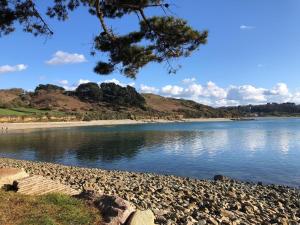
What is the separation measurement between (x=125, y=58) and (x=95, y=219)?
8147 mm

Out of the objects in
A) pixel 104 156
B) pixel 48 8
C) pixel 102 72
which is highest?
pixel 48 8

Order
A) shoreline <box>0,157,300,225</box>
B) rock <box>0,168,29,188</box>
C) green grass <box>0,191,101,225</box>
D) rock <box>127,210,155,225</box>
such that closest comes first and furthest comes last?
green grass <box>0,191,101,225</box>
rock <box>127,210,155,225</box>
shoreline <box>0,157,300,225</box>
rock <box>0,168,29,188</box>

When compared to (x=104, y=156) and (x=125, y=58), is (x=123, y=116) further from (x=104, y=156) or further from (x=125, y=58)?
(x=125, y=58)

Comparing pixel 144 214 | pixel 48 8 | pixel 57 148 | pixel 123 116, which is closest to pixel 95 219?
pixel 144 214

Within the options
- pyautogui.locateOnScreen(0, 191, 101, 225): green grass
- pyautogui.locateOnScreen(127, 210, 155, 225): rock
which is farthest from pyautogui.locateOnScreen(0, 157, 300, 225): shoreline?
pyautogui.locateOnScreen(0, 191, 101, 225): green grass

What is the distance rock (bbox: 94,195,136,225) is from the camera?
35.3 ft

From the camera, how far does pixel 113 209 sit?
11.1 m

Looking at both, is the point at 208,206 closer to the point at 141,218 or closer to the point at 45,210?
the point at 141,218

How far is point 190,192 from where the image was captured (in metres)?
19.5

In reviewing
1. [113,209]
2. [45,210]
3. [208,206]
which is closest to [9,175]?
[45,210]

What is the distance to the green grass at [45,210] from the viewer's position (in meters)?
10.4

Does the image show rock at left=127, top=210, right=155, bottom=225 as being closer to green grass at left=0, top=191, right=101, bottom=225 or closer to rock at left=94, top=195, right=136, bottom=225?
rock at left=94, top=195, right=136, bottom=225

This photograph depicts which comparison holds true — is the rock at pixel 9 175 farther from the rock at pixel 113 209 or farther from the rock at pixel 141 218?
the rock at pixel 141 218

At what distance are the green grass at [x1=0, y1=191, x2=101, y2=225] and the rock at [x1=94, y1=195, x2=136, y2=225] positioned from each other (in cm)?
23
